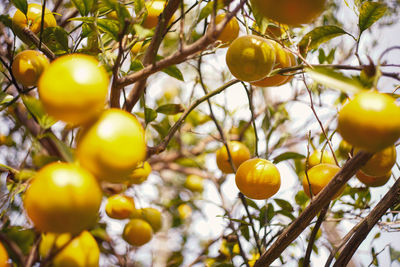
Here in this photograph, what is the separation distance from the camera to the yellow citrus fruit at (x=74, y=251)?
452 mm

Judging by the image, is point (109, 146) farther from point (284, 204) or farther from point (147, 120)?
point (284, 204)

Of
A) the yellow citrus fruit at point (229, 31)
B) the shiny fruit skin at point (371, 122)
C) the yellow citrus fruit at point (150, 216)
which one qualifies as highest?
the yellow citrus fruit at point (229, 31)

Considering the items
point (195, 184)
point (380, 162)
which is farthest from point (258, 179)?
point (195, 184)

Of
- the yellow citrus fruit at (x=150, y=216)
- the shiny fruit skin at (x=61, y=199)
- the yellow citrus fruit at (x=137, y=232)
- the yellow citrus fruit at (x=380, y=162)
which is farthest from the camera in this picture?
Answer: the yellow citrus fruit at (x=150, y=216)

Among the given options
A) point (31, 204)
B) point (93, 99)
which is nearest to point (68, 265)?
point (31, 204)

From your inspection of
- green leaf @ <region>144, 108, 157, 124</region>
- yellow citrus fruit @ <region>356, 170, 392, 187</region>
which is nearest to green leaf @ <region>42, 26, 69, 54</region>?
green leaf @ <region>144, 108, 157, 124</region>

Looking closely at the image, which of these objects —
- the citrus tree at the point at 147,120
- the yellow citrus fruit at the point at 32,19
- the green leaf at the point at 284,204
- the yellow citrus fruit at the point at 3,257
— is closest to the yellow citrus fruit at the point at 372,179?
the citrus tree at the point at 147,120

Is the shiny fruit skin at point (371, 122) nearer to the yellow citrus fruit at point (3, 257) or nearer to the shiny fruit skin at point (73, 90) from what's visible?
the shiny fruit skin at point (73, 90)

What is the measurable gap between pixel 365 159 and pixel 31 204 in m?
0.46

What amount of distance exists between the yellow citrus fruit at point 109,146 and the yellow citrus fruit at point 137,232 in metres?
0.62

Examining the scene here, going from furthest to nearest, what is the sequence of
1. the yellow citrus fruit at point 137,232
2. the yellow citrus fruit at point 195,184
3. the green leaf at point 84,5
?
the yellow citrus fruit at point 195,184 < the yellow citrus fruit at point 137,232 < the green leaf at point 84,5

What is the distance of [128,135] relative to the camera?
413 mm

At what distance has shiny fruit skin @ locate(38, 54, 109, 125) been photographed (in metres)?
0.39

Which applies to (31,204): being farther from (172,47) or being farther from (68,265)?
(172,47)
